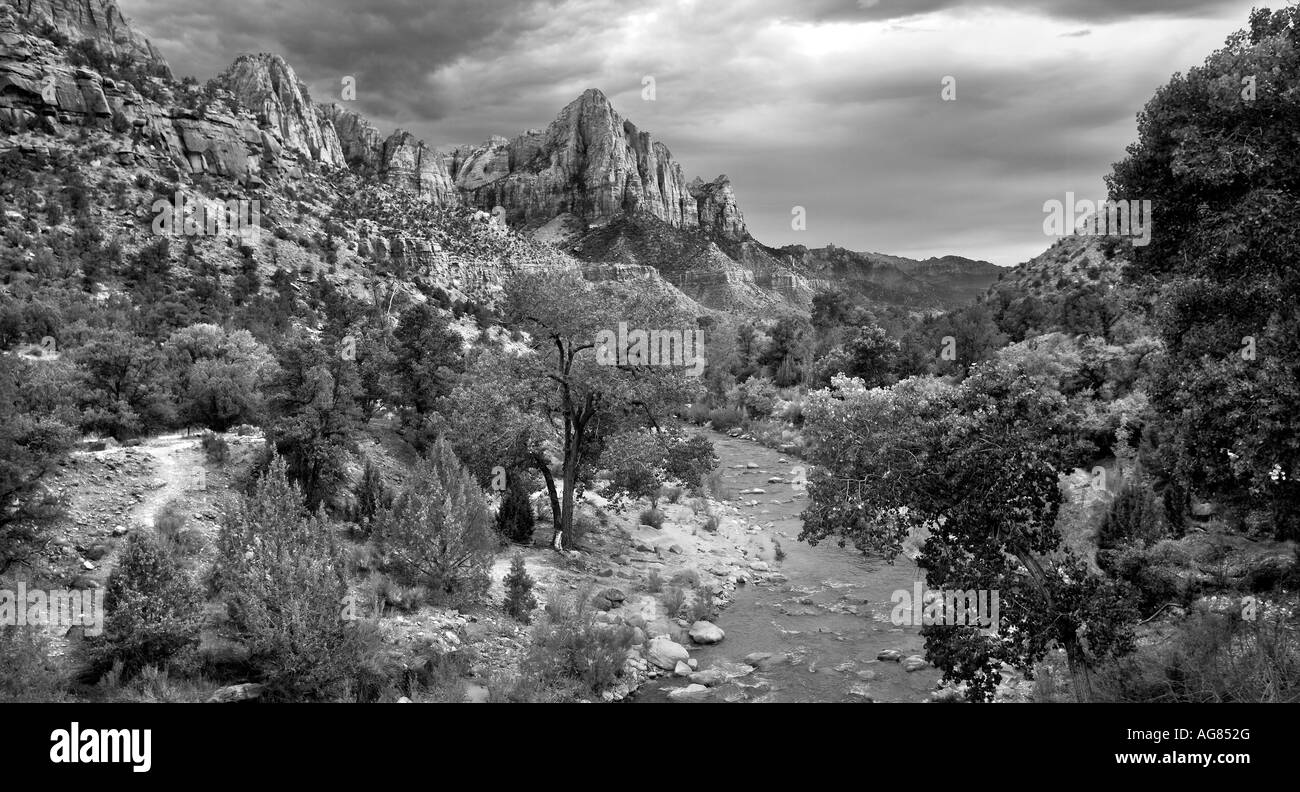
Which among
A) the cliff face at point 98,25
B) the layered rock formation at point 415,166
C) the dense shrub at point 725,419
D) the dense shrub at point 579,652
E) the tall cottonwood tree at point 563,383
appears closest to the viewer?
the dense shrub at point 579,652

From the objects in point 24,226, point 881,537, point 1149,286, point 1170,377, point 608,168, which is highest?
point 608,168

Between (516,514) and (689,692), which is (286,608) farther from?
(516,514)

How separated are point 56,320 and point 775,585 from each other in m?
29.2

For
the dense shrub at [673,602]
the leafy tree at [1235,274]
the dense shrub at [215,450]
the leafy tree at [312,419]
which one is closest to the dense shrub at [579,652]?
the dense shrub at [673,602]

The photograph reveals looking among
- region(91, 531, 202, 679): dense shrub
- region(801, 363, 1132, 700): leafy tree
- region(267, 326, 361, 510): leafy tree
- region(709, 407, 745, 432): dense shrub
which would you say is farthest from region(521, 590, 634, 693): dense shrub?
region(709, 407, 745, 432): dense shrub

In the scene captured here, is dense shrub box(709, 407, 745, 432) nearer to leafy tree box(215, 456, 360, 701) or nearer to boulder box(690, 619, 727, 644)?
boulder box(690, 619, 727, 644)

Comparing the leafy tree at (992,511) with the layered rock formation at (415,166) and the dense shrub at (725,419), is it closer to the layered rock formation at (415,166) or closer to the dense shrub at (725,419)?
the dense shrub at (725,419)

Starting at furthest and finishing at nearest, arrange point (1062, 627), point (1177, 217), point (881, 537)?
point (1177, 217) → point (881, 537) → point (1062, 627)

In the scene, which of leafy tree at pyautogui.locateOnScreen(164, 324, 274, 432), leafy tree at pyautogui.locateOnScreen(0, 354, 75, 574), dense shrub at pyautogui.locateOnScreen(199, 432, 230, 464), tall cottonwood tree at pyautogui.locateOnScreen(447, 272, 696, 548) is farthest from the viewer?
leafy tree at pyautogui.locateOnScreen(164, 324, 274, 432)

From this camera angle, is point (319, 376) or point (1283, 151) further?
point (319, 376)

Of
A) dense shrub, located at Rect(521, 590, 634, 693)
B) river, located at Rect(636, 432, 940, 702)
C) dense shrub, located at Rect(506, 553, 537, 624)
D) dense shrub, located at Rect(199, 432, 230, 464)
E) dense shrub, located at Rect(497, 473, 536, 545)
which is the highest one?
dense shrub, located at Rect(199, 432, 230, 464)

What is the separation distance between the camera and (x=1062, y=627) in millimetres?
8539
